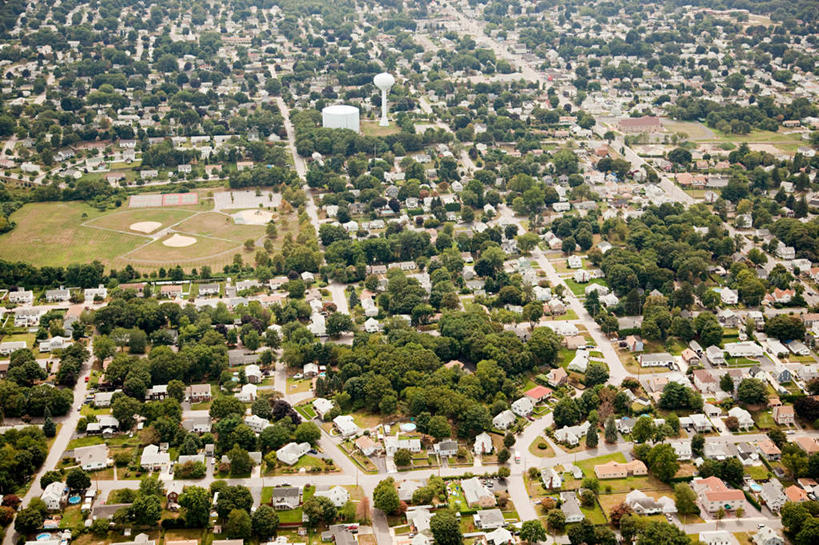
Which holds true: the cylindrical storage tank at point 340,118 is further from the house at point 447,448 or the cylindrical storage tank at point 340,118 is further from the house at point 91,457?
the house at point 91,457

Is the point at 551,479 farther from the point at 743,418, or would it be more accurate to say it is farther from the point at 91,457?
the point at 91,457

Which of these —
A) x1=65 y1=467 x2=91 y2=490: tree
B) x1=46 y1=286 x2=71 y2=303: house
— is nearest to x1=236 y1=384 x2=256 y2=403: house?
x1=65 y1=467 x2=91 y2=490: tree

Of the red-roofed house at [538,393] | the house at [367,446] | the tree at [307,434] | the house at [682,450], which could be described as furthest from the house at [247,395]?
the house at [682,450]

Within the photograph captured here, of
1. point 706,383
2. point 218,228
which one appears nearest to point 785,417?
point 706,383

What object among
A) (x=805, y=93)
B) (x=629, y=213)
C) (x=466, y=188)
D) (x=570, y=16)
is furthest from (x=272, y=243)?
(x=570, y=16)

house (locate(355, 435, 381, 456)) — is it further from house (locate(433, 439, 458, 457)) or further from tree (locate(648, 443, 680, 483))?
tree (locate(648, 443, 680, 483))

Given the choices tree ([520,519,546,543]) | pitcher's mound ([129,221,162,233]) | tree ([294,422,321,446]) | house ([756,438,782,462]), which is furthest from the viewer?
pitcher's mound ([129,221,162,233])
